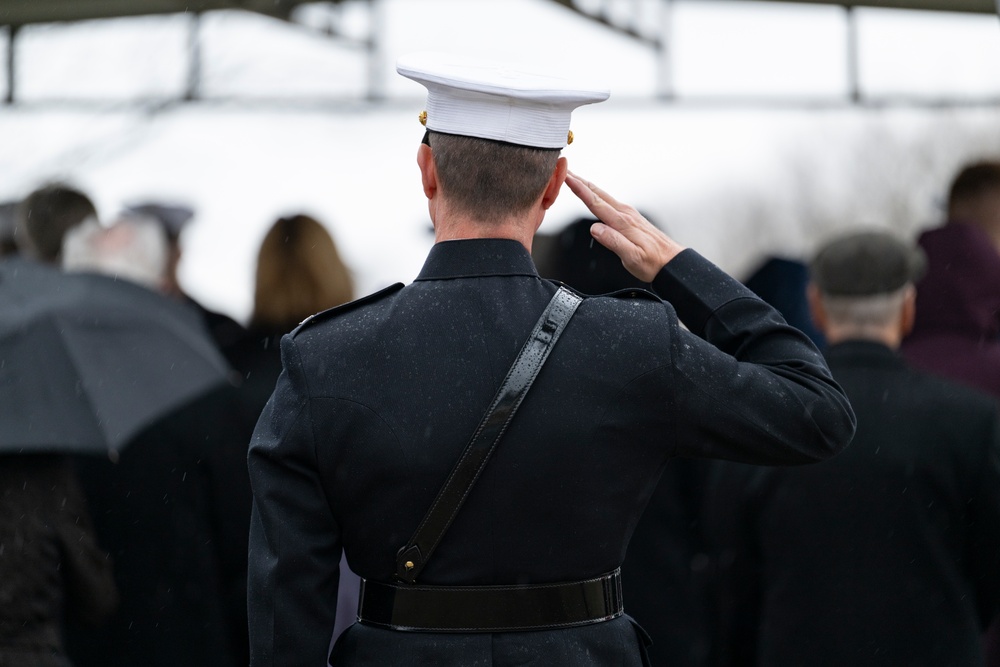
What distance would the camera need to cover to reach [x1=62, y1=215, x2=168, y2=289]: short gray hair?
3.25 meters

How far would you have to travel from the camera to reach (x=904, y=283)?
297 cm

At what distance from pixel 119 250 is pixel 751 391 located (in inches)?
84.8

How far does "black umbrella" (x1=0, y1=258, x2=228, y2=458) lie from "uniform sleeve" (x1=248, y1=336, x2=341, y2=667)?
107 cm

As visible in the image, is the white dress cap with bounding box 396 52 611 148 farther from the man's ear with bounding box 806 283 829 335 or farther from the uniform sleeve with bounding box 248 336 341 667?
the man's ear with bounding box 806 283 829 335

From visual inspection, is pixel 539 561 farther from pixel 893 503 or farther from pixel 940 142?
pixel 940 142

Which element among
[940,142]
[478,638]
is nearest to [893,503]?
[478,638]

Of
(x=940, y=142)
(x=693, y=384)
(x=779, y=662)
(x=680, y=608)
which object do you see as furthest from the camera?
(x=940, y=142)

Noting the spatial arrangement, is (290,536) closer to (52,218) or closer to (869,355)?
(869,355)

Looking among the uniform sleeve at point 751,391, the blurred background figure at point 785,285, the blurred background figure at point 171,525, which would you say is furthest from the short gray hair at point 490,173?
the blurred background figure at point 785,285

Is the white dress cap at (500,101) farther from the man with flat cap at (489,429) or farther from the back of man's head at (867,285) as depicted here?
the back of man's head at (867,285)

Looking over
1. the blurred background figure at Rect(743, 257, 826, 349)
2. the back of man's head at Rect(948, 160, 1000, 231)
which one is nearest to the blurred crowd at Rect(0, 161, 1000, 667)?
the back of man's head at Rect(948, 160, 1000, 231)

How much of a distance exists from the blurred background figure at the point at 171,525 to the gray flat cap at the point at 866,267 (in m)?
1.41

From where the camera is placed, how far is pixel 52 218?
3324 mm

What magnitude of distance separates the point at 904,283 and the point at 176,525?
175cm
